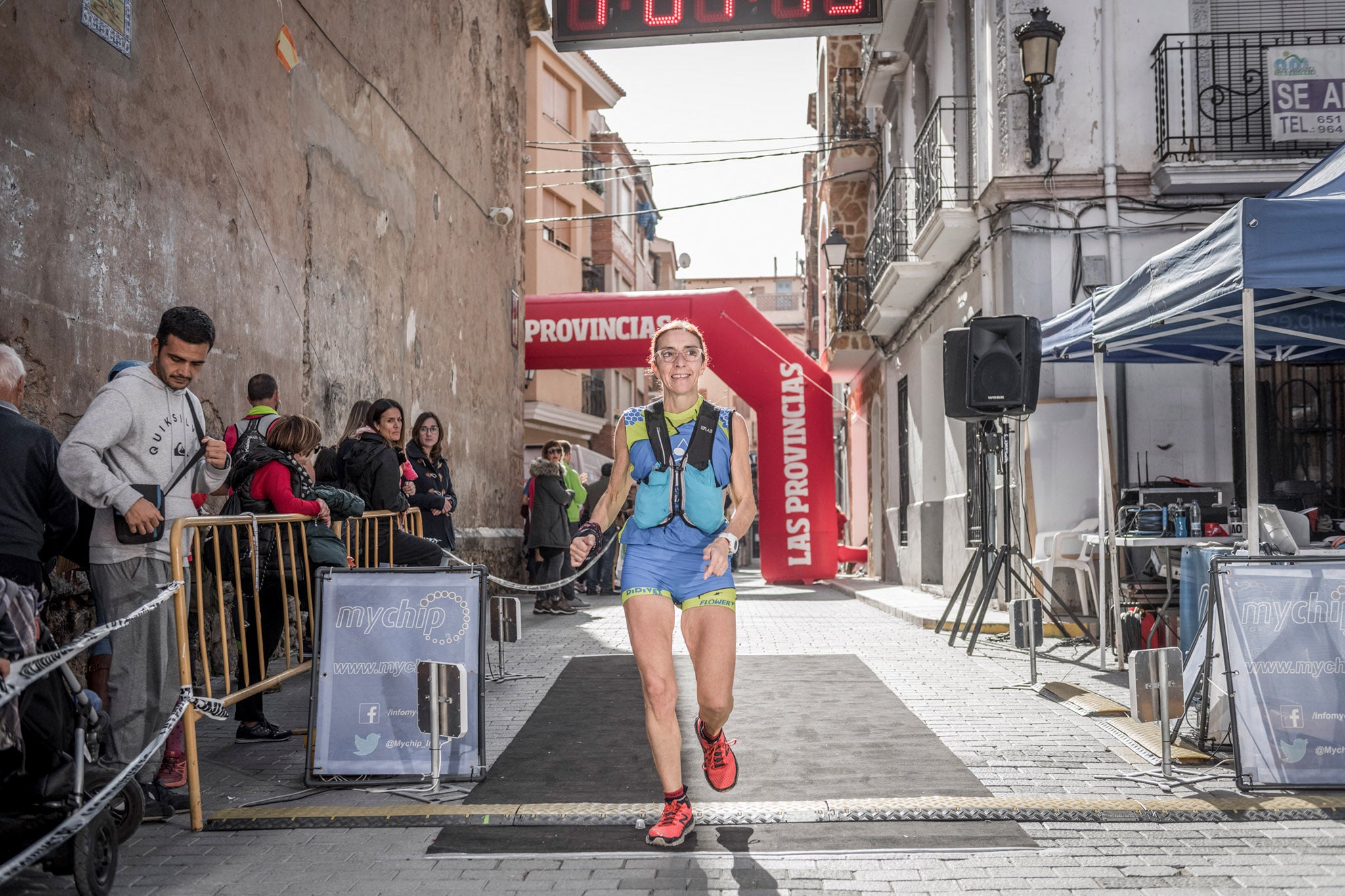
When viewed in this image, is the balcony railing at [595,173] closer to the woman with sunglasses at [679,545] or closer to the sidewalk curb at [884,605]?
the sidewalk curb at [884,605]

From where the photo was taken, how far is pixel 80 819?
3.62m

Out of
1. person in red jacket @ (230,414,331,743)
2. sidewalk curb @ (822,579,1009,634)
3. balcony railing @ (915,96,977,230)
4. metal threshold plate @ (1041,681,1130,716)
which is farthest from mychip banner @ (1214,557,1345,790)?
balcony railing @ (915,96,977,230)

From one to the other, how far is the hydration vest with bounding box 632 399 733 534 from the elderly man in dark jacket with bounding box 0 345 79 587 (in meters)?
2.12

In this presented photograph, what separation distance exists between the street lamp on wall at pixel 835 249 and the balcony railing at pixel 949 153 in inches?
229

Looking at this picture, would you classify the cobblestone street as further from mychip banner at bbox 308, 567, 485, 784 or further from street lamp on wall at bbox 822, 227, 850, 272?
street lamp on wall at bbox 822, 227, 850, 272

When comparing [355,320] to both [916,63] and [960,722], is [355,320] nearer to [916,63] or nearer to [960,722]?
[960,722]

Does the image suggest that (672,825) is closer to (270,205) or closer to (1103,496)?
(1103,496)

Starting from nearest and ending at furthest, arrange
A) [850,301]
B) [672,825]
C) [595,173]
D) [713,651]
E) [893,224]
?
[672,825] < [713,651] < [893,224] < [850,301] < [595,173]

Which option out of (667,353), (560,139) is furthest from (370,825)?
(560,139)

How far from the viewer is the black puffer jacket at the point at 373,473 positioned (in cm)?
793

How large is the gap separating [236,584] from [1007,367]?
587cm

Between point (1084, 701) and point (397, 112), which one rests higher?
point (397, 112)

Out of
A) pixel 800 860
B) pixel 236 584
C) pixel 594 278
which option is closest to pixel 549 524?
pixel 236 584

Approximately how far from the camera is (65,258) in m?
6.42
